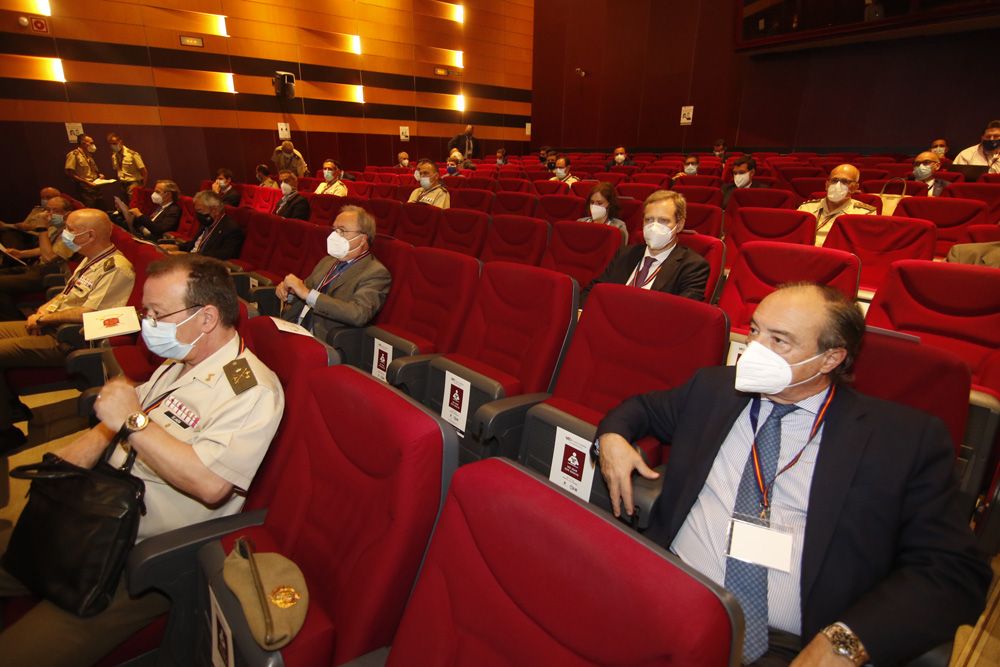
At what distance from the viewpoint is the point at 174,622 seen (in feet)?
3.91

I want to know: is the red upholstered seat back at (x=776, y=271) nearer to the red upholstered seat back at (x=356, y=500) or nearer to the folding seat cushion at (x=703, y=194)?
the red upholstered seat back at (x=356, y=500)

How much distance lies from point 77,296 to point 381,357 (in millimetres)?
1918

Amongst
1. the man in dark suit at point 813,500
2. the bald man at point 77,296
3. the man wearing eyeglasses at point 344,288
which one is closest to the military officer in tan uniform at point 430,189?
the man wearing eyeglasses at point 344,288

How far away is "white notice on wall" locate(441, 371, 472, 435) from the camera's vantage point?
73.8 inches

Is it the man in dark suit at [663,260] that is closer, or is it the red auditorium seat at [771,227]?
the man in dark suit at [663,260]

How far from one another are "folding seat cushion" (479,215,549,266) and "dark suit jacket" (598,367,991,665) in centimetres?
249

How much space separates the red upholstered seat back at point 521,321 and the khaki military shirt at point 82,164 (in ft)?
31.9

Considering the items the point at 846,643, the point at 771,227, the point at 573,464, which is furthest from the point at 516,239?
the point at 846,643

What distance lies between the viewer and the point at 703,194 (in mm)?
5027

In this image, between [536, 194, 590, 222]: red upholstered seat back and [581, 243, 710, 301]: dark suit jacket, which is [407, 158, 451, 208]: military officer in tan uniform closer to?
[536, 194, 590, 222]: red upholstered seat back

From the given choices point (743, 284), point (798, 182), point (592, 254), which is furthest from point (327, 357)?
point (798, 182)

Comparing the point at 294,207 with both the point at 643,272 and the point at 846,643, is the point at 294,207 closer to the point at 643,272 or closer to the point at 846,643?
the point at 643,272

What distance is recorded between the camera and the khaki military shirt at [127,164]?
28.9 feet

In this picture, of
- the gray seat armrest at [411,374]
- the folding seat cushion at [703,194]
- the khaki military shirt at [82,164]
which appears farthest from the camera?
the khaki military shirt at [82,164]
